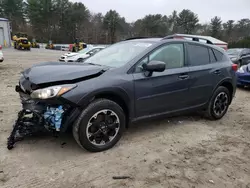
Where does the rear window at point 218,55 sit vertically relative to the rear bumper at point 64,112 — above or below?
above

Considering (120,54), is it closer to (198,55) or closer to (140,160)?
(198,55)

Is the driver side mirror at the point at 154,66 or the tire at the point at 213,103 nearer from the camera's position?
the driver side mirror at the point at 154,66

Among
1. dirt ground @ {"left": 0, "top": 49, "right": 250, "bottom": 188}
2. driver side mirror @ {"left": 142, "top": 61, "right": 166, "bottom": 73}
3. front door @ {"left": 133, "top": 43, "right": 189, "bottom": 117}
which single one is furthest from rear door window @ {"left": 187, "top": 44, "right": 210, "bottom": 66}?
dirt ground @ {"left": 0, "top": 49, "right": 250, "bottom": 188}

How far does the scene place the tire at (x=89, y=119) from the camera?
2766mm

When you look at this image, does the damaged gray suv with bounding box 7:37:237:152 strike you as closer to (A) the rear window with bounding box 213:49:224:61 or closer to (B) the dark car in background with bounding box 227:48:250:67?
(A) the rear window with bounding box 213:49:224:61

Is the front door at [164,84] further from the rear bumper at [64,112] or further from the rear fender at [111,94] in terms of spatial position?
the rear bumper at [64,112]

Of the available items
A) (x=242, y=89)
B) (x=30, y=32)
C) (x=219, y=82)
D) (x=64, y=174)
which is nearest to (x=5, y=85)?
(x=64, y=174)

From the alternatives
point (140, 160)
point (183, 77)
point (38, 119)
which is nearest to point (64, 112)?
point (38, 119)

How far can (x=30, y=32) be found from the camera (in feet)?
204

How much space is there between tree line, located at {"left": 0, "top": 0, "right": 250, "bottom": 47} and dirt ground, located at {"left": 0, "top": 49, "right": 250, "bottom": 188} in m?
56.4

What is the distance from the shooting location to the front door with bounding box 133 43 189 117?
324cm

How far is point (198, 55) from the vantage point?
4.09 metres

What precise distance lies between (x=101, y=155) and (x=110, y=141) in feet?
0.79

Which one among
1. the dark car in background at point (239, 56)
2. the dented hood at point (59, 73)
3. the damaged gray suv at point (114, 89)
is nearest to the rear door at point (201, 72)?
the damaged gray suv at point (114, 89)
